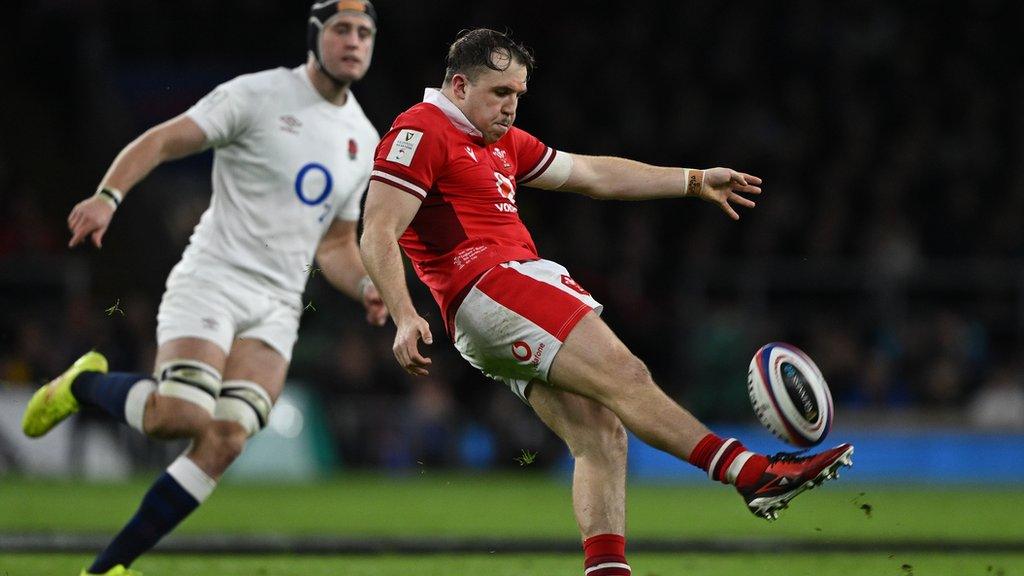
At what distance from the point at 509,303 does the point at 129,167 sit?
2183 mm

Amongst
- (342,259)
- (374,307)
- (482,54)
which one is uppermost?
Answer: (482,54)

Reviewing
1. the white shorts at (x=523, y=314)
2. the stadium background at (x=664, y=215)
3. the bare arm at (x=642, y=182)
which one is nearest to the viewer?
the white shorts at (x=523, y=314)

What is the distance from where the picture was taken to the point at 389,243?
5.88 meters

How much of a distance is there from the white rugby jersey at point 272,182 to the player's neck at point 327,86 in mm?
110

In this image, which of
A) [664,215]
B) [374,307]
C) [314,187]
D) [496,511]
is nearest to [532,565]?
[374,307]

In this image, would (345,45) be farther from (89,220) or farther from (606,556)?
(606,556)

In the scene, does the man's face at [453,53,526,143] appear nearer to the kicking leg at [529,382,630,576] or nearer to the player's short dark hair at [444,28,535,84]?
the player's short dark hair at [444,28,535,84]

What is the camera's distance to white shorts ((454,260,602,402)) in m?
5.91

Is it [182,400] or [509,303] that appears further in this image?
[182,400]

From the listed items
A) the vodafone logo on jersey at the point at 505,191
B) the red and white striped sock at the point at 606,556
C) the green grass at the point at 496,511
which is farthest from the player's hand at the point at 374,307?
the green grass at the point at 496,511

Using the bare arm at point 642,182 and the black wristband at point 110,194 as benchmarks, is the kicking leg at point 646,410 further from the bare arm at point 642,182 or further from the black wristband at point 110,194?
the black wristband at point 110,194

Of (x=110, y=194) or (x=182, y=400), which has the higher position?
(x=110, y=194)

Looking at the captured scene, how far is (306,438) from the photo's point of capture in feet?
57.1

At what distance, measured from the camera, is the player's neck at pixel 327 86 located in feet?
26.1
